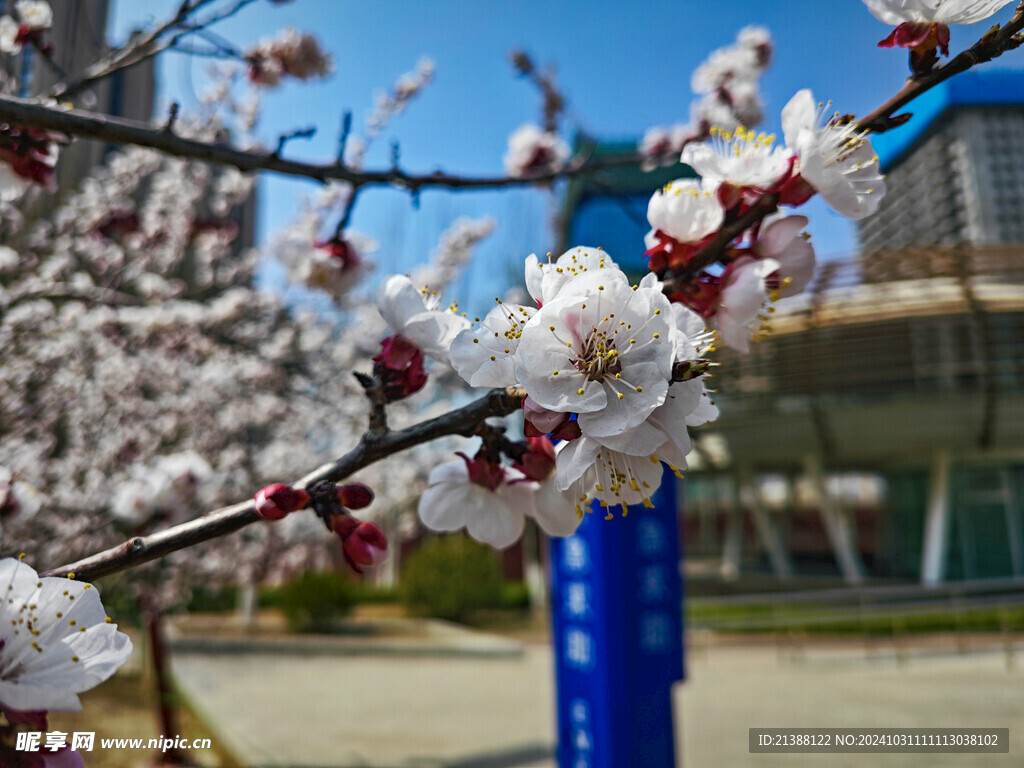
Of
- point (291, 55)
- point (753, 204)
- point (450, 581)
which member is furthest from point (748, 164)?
point (450, 581)

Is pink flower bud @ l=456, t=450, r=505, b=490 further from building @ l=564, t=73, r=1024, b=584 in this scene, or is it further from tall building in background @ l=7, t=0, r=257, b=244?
building @ l=564, t=73, r=1024, b=584

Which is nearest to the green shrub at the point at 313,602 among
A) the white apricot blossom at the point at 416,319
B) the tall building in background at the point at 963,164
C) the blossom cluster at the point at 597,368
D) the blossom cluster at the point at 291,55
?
the blossom cluster at the point at 291,55

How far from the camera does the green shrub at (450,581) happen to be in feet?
40.9

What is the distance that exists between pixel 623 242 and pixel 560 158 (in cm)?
69

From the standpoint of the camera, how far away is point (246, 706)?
243 inches

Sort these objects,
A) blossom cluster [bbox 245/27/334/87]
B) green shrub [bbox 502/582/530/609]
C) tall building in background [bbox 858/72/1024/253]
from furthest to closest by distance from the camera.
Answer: green shrub [bbox 502/582/530/609], blossom cluster [bbox 245/27/334/87], tall building in background [bbox 858/72/1024/253]

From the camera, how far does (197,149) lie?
51.6 inches

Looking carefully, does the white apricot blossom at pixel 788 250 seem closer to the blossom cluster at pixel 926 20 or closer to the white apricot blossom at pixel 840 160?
the white apricot blossom at pixel 840 160

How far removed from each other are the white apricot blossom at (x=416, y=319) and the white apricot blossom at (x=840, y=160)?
1.55ft

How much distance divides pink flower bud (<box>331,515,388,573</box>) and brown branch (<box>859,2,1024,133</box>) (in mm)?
792

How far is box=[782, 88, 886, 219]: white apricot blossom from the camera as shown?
0.83m

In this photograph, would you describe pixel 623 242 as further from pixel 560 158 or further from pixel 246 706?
pixel 246 706

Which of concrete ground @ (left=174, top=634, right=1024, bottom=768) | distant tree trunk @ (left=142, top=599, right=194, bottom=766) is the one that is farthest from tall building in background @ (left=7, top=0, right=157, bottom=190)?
concrete ground @ (left=174, top=634, right=1024, bottom=768)

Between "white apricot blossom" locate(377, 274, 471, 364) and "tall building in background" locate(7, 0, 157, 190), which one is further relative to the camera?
"tall building in background" locate(7, 0, 157, 190)
